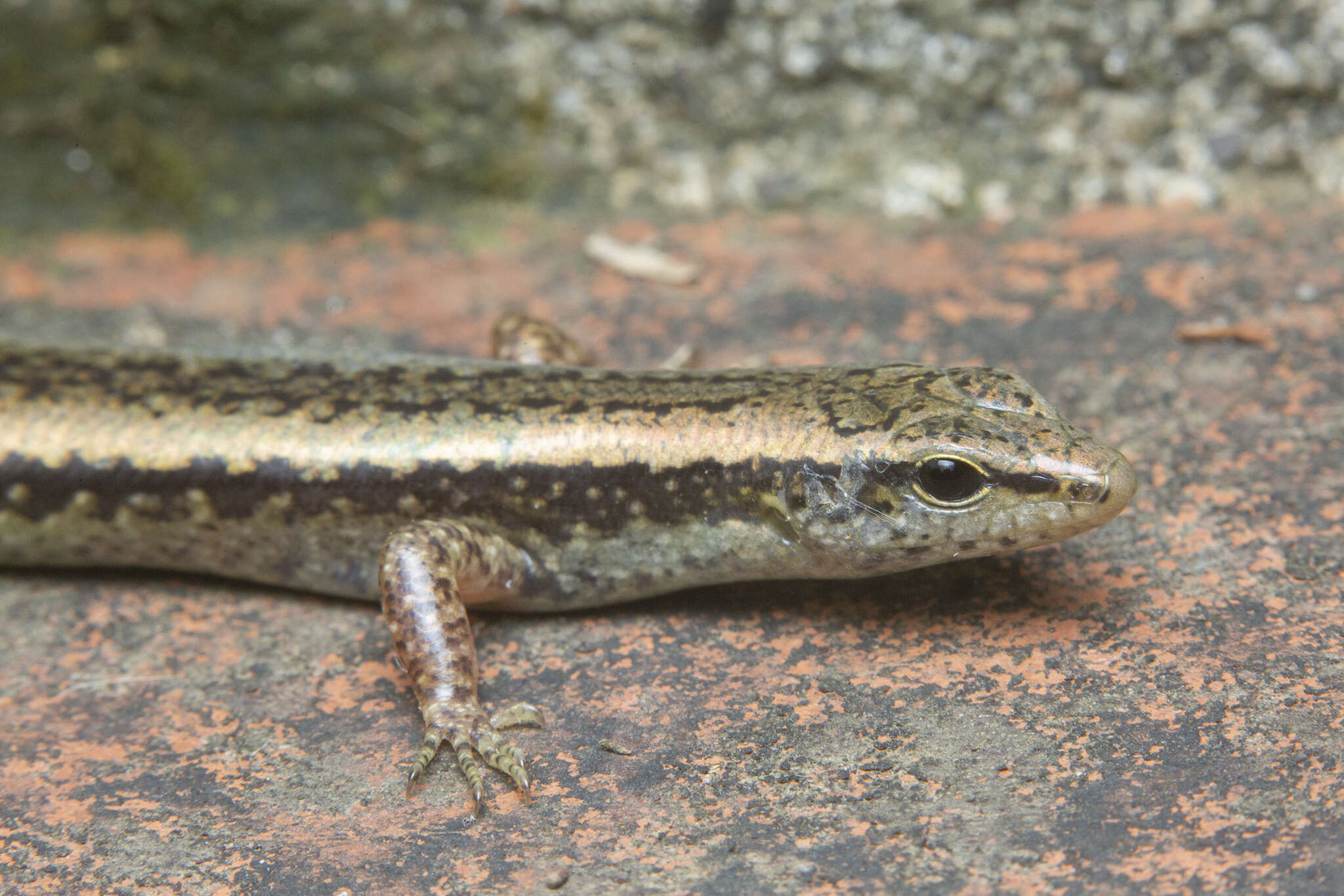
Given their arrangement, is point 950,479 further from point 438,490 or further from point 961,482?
point 438,490

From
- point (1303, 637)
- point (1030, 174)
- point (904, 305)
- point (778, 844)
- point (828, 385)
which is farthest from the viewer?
point (1030, 174)

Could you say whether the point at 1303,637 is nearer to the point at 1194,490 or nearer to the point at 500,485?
the point at 1194,490

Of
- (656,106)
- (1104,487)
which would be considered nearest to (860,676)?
(1104,487)

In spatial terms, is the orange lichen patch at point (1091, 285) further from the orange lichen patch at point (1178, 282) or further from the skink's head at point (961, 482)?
the skink's head at point (961, 482)

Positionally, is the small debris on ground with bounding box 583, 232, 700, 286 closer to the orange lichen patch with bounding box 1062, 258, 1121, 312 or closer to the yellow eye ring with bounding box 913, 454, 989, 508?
the orange lichen patch with bounding box 1062, 258, 1121, 312

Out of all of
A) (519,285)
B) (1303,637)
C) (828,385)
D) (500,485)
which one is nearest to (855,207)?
(519,285)

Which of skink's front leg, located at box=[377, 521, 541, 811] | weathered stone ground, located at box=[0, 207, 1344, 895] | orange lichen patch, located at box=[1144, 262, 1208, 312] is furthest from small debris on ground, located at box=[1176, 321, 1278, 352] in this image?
skink's front leg, located at box=[377, 521, 541, 811]
